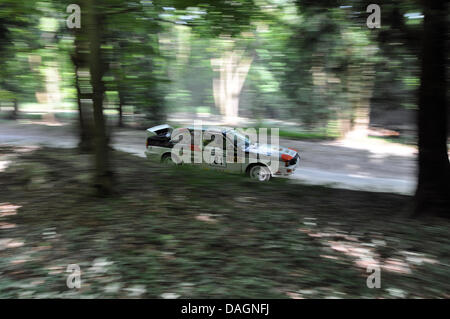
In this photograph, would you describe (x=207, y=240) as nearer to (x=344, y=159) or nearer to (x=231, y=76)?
(x=344, y=159)

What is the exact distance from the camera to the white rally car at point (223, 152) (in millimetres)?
10102

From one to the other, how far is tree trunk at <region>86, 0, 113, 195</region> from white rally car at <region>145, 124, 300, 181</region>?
465 centimetres

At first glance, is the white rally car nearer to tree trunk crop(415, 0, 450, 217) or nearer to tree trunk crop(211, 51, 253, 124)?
tree trunk crop(415, 0, 450, 217)

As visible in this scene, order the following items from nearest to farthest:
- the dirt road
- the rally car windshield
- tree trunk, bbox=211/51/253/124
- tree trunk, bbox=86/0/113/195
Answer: tree trunk, bbox=86/0/113/195
the rally car windshield
the dirt road
tree trunk, bbox=211/51/253/124

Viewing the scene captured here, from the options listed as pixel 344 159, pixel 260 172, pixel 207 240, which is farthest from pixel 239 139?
pixel 344 159

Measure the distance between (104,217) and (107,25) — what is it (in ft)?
12.3

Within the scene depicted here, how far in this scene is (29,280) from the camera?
3.79 metres

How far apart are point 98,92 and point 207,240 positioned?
122 inches

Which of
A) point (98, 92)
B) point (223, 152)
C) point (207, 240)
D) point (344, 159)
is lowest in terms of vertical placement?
point (344, 159)

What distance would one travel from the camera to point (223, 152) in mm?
10398

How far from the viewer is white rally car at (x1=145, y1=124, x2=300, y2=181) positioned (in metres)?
10.1

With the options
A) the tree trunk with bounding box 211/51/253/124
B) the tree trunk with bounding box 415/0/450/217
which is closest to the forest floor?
the tree trunk with bounding box 415/0/450/217

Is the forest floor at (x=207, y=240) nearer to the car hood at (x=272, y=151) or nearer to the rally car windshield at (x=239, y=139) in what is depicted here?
the car hood at (x=272, y=151)

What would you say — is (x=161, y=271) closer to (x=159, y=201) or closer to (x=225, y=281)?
(x=225, y=281)
